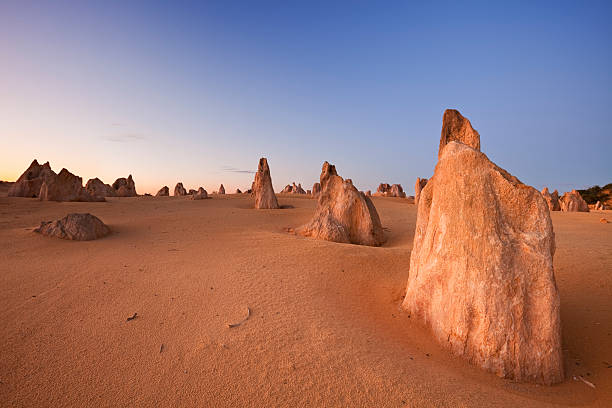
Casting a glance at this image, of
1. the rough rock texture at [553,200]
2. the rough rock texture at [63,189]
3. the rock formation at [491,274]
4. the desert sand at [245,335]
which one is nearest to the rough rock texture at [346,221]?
the desert sand at [245,335]

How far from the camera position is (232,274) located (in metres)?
5.76

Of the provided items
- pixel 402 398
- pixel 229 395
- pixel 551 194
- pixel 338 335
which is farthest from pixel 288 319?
pixel 551 194

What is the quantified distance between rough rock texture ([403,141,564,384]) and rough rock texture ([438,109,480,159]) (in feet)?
3.46

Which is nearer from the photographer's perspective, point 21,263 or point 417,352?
point 417,352

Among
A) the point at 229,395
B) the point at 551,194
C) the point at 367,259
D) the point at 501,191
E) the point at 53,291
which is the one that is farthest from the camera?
the point at 551,194

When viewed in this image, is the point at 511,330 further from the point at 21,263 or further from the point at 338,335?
the point at 21,263

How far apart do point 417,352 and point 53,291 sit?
5688 mm

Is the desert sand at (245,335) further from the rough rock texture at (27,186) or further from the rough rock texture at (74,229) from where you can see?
the rough rock texture at (27,186)

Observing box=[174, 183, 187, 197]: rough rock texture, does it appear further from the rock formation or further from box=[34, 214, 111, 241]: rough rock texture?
the rock formation

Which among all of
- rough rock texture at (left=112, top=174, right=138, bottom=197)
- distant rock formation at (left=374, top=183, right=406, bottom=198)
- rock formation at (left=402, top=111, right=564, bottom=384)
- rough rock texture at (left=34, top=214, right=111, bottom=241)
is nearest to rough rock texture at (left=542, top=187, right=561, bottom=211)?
distant rock formation at (left=374, top=183, right=406, bottom=198)

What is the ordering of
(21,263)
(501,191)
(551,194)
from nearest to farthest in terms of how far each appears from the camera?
(501,191)
(21,263)
(551,194)

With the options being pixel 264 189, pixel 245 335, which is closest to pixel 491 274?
pixel 245 335

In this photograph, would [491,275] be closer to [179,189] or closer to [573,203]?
[573,203]

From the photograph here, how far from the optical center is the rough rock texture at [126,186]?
3219cm
